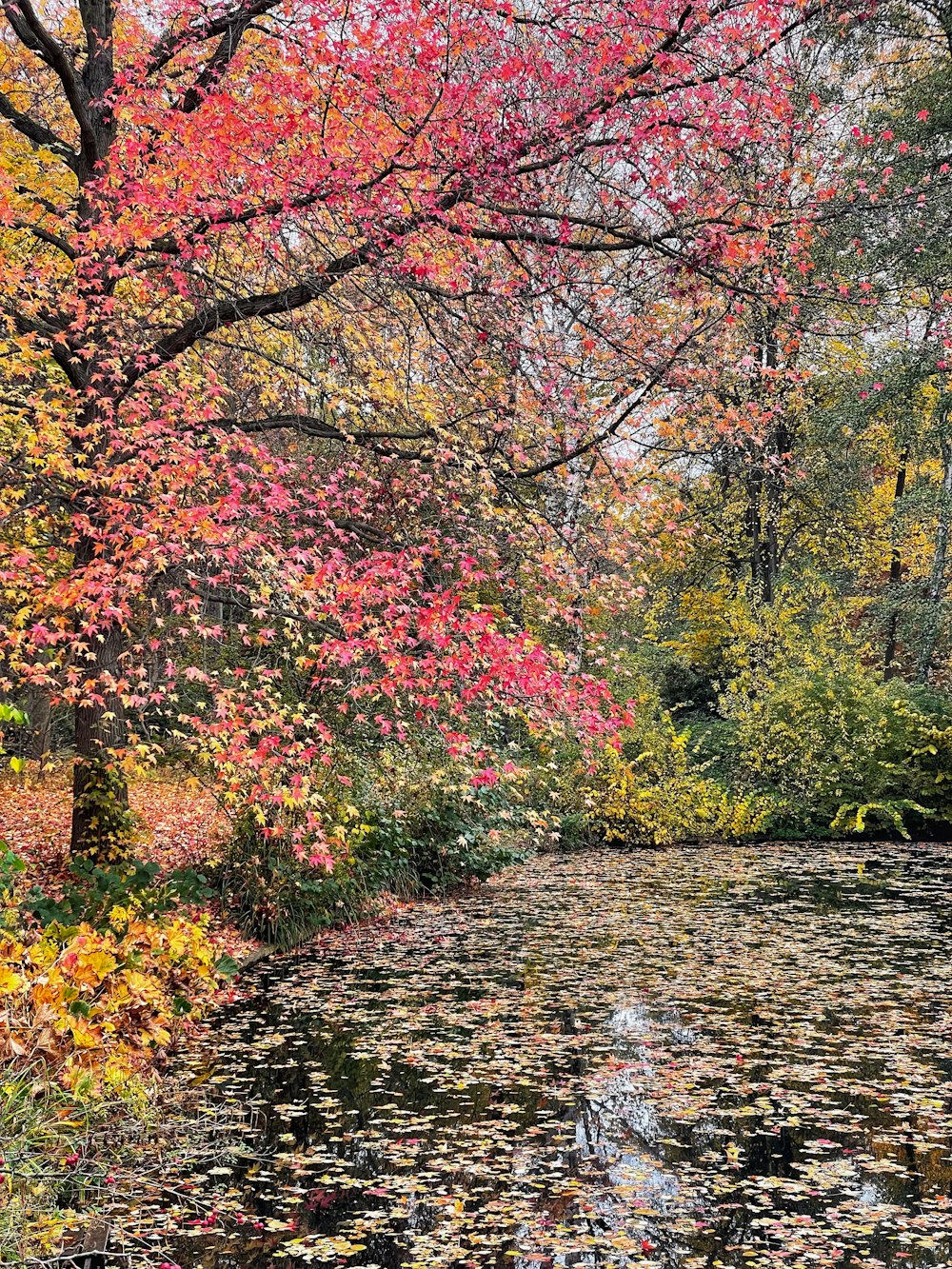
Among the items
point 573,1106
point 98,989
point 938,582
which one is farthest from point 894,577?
point 98,989

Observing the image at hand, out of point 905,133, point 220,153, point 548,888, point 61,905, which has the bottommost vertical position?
point 548,888

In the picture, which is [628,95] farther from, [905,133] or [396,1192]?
[905,133]

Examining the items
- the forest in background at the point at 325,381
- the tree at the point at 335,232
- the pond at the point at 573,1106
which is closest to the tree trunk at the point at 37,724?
the forest in background at the point at 325,381

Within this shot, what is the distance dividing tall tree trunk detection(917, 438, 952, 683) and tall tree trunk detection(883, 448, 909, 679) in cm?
89

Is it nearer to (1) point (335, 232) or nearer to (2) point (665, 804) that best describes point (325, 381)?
(1) point (335, 232)

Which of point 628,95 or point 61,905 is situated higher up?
point 628,95

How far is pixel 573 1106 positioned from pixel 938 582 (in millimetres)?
15265

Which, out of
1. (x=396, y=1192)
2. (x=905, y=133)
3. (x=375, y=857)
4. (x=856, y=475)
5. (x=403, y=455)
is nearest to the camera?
(x=396, y=1192)

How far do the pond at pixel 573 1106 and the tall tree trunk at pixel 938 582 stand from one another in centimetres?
902

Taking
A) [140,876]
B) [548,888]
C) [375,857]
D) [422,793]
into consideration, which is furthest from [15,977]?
[548,888]

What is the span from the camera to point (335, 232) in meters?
7.26

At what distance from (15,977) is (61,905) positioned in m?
2.07

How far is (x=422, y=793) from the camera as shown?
11.3 m

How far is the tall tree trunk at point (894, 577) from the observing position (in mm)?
21062
